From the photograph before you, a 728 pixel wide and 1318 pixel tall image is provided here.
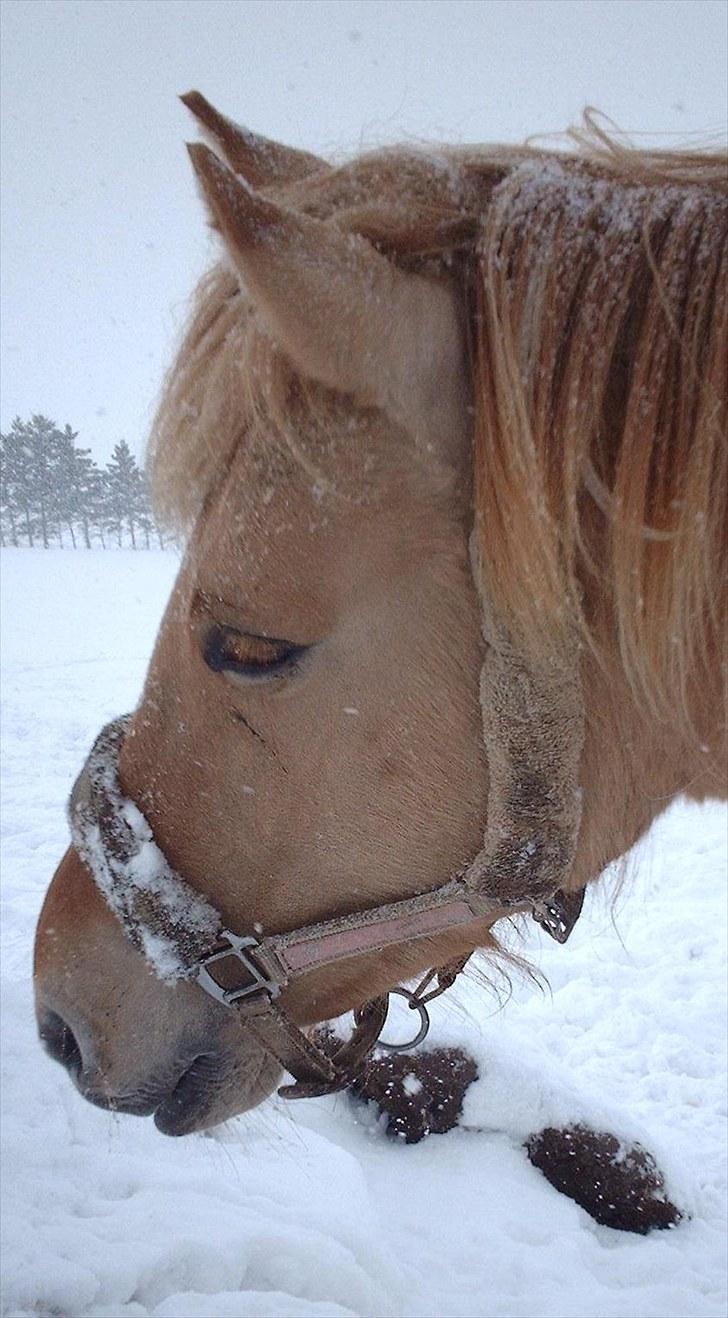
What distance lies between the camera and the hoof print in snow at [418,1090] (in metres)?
3.54

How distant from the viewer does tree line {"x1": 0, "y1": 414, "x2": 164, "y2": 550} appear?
44612mm

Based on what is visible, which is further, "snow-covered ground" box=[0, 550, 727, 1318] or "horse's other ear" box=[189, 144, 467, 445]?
"snow-covered ground" box=[0, 550, 727, 1318]

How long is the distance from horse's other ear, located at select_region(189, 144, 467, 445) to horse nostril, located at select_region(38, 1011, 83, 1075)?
149 cm

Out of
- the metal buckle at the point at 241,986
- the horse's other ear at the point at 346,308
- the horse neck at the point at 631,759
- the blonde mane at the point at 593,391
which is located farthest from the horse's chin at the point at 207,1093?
the horse's other ear at the point at 346,308

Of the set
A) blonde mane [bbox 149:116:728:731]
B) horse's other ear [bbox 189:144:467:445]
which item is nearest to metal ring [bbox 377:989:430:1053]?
blonde mane [bbox 149:116:728:731]

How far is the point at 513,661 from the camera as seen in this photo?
1.11 m

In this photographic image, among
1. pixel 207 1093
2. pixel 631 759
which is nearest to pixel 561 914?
pixel 631 759

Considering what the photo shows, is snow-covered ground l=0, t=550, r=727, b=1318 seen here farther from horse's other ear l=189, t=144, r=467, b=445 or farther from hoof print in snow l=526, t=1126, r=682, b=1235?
horse's other ear l=189, t=144, r=467, b=445

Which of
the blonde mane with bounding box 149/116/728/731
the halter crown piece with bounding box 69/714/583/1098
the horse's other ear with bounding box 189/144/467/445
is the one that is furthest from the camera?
the halter crown piece with bounding box 69/714/583/1098

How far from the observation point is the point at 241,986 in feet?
4.88

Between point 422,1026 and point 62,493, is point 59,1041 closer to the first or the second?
point 422,1026

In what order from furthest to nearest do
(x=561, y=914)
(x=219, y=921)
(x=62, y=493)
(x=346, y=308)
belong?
1. (x=62, y=493)
2. (x=561, y=914)
3. (x=219, y=921)
4. (x=346, y=308)

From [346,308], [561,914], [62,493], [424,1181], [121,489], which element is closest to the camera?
[346,308]

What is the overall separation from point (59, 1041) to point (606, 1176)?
115 inches
